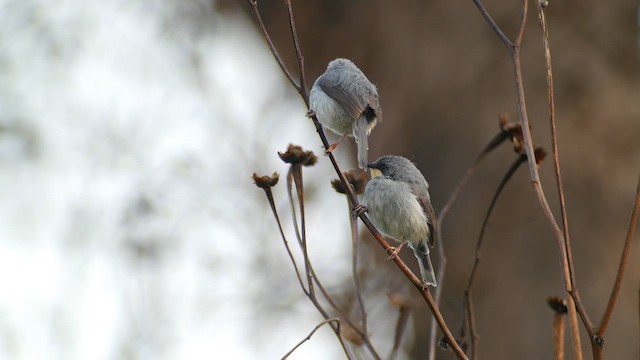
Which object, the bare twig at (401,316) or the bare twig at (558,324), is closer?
the bare twig at (558,324)

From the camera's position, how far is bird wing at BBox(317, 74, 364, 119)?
133 inches

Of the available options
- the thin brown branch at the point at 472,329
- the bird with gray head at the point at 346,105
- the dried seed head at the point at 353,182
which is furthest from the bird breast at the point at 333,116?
the thin brown branch at the point at 472,329

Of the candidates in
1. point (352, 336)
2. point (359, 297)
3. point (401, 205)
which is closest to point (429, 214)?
point (401, 205)

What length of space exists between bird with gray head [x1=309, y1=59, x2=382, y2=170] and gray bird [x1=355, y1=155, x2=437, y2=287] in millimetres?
187

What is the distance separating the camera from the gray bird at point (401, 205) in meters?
3.20

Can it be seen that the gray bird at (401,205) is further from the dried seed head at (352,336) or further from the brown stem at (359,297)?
the brown stem at (359,297)

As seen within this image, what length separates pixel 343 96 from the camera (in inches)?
136

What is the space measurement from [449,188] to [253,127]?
9.43 feet

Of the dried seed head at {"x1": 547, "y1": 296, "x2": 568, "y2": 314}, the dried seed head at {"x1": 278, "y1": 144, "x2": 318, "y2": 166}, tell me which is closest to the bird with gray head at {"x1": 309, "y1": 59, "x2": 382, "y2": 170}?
the dried seed head at {"x1": 278, "y1": 144, "x2": 318, "y2": 166}

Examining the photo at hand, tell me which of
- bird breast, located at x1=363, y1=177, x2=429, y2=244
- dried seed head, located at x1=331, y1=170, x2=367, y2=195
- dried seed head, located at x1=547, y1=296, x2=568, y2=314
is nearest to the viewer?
dried seed head, located at x1=547, y1=296, x2=568, y2=314

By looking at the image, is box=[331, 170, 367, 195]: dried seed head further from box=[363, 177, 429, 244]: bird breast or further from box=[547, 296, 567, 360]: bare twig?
box=[547, 296, 567, 360]: bare twig

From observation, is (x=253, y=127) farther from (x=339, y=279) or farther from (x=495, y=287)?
(x=495, y=287)

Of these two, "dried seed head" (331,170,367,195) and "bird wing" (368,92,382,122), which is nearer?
"dried seed head" (331,170,367,195)

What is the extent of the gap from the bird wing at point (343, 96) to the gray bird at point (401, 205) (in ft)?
0.84
